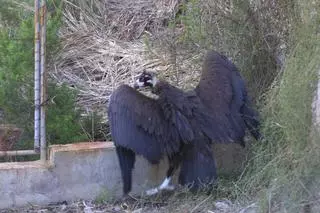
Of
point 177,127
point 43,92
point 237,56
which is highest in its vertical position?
point 237,56

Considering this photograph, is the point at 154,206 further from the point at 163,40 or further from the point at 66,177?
the point at 163,40

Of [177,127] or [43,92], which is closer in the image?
[177,127]

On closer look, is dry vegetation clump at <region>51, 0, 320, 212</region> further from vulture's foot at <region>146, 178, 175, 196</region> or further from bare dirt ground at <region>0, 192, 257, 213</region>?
vulture's foot at <region>146, 178, 175, 196</region>

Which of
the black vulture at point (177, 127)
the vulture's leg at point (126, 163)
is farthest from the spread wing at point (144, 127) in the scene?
the vulture's leg at point (126, 163)

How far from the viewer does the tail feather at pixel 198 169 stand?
577 cm

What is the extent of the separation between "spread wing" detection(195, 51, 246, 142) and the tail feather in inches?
9.4

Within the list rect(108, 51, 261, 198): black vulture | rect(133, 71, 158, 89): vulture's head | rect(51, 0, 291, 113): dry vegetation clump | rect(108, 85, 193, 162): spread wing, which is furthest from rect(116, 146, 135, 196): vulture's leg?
rect(51, 0, 291, 113): dry vegetation clump

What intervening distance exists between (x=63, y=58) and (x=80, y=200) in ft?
10.3

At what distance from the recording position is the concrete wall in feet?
19.3

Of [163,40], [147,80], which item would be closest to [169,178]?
[147,80]

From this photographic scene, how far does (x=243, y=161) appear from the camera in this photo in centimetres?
632

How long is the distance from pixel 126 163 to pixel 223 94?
1.13 meters

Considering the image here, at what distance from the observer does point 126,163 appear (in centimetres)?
581

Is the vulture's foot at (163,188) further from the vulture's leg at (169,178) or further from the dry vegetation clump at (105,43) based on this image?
the dry vegetation clump at (105,43)
